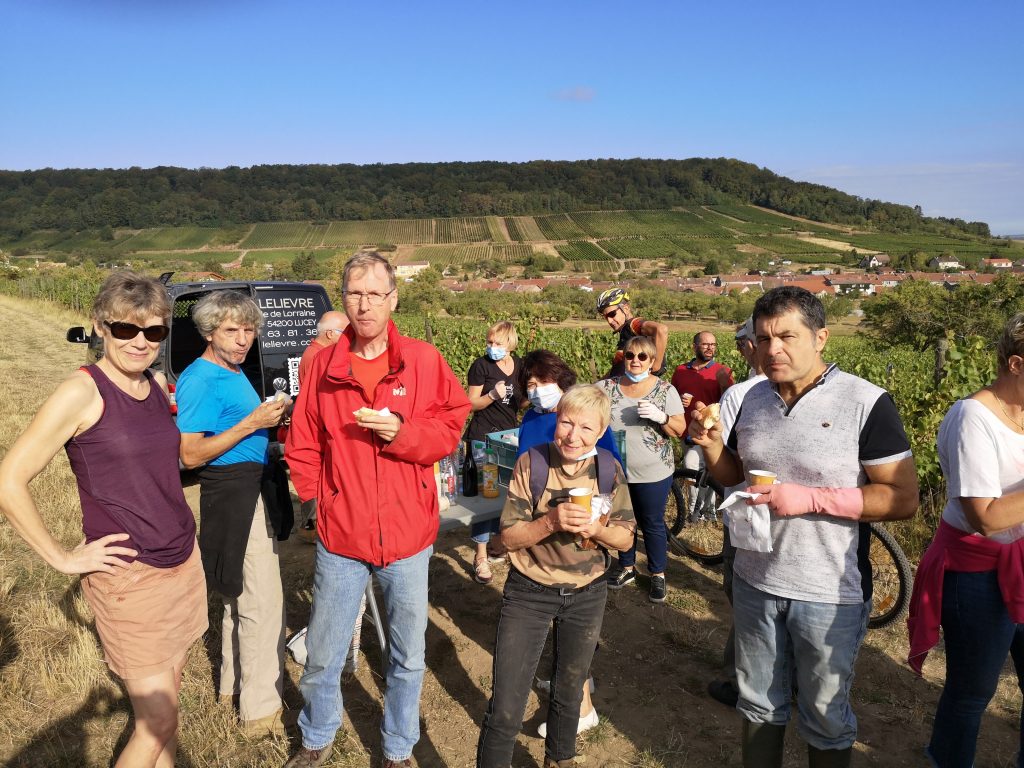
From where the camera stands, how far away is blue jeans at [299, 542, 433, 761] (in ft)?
8.40

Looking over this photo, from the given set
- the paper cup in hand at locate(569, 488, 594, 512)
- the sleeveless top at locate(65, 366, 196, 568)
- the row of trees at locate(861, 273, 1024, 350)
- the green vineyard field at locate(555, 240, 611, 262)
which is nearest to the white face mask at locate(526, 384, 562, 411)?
the paper cup in hand at locate(569, 488, 594, 512)

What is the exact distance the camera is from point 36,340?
1845 cm

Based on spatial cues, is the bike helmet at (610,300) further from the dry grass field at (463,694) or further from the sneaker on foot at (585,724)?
the sneaker on foot at (585,724)

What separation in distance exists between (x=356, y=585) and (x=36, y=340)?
2034cm

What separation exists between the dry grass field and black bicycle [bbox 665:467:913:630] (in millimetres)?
210

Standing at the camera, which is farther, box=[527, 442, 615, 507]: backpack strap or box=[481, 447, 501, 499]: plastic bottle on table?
box=[481, 447, 501, 499]: plastic bottle on table

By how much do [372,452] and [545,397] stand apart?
94cm

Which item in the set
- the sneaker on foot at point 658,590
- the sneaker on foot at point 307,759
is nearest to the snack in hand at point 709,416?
the sneaker on foot at point 307,759

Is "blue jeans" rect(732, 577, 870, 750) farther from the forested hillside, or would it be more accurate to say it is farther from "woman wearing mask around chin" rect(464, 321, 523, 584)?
the forested hillside

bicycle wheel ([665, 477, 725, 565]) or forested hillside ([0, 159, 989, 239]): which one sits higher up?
forested hillside ([0, 159, 989, 239])

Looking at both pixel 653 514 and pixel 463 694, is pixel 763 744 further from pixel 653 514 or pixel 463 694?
pixel 653 514

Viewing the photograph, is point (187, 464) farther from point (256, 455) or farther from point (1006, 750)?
point (1006, 750)

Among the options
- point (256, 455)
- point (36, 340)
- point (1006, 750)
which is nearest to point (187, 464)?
point (256, 455)

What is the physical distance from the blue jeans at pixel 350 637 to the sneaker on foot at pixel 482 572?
2.04 m
